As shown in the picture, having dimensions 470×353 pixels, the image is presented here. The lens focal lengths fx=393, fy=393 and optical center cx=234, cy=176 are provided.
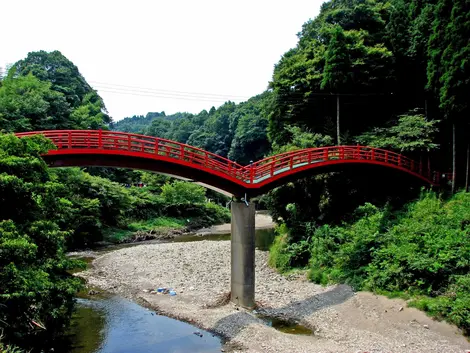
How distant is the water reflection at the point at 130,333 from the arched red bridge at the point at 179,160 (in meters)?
5.99

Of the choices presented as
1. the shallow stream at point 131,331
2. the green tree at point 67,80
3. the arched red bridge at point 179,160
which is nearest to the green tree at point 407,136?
the arched red bridge at point 179,160

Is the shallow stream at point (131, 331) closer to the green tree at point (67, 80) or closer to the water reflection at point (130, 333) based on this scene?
the water reflection at point (130, 333)

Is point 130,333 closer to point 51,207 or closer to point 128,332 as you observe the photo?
point 128,332

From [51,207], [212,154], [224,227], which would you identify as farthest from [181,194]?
[51,207]

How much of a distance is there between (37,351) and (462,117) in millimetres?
23686

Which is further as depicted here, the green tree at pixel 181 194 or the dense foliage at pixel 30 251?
the green tree at pixel 181 194

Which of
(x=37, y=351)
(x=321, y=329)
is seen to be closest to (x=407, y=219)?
(x=321, y=329)

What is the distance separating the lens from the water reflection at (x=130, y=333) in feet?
43.9

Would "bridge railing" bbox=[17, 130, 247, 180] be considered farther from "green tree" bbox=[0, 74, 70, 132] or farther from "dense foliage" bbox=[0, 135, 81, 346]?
"green tree" bbox=[0, 74, 70, 132]

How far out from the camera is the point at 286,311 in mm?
16500

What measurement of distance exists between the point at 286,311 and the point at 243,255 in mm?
2939

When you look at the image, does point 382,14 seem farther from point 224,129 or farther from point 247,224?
point 224,129

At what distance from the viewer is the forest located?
11.5m

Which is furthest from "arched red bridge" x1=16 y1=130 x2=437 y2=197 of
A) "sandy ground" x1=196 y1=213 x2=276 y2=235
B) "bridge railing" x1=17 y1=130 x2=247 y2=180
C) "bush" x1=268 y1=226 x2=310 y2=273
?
"sandy ground" x1=196 y1=213 x2=276 y2=235
